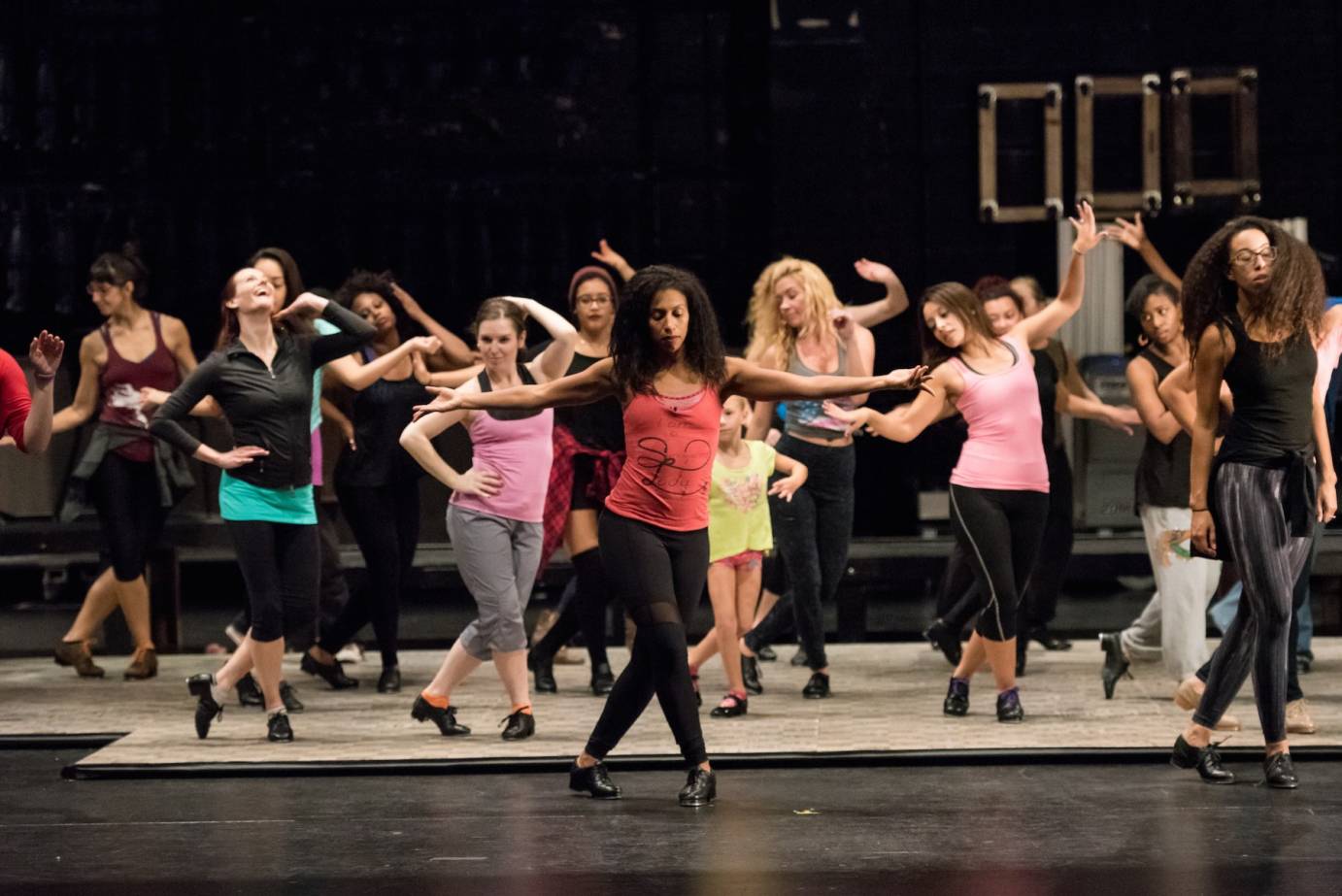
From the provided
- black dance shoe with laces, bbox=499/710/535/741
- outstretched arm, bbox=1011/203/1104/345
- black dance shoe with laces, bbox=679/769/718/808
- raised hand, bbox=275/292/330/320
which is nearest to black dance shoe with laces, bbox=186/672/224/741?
black dance shoe with laces, bbox=499/710/535/741

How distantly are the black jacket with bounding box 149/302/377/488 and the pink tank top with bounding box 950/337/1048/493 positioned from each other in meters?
2.05

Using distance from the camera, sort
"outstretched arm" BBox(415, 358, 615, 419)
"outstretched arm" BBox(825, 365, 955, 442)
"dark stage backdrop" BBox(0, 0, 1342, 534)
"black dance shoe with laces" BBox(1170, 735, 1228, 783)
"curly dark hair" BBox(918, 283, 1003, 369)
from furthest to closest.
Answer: "dark stage backdrop" BBox(0, 0, 1342, 534), "curly dark hair" BBox(918, 283, 1003, 369), "outstretched arm" BBox(825, 365, 955, 442), "black dance shoe with laces" BBox(1170, 735, 1228, 783), "outstretched arm" BBox(415, 358, 615, 419)

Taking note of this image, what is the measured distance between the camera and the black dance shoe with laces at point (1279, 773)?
6.10m

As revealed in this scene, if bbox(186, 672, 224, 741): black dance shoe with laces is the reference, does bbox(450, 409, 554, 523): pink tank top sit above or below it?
above

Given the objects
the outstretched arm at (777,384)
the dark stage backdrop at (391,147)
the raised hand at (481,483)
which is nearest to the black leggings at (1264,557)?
the outstretched arm at (777,384)

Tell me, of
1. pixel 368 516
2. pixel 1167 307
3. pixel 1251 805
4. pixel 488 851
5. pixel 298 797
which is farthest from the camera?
pixel 368 516

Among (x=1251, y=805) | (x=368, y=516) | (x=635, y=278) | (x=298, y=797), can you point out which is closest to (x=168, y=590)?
(x=368, y=516)

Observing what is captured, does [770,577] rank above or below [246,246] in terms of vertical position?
below

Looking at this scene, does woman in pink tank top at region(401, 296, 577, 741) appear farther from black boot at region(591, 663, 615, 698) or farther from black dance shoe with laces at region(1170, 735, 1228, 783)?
black dance shoe with laces at region(1170, 735, 1228, 783)

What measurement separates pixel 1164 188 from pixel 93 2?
18.7 feet

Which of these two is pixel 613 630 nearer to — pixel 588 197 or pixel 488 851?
pixel 588 197

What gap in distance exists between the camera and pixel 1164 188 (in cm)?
1107

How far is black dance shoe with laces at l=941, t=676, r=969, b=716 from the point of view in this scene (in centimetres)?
740

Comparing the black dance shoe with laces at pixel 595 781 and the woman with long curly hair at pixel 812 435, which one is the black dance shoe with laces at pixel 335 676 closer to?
the woman with long curly hair at pixel 812 435
